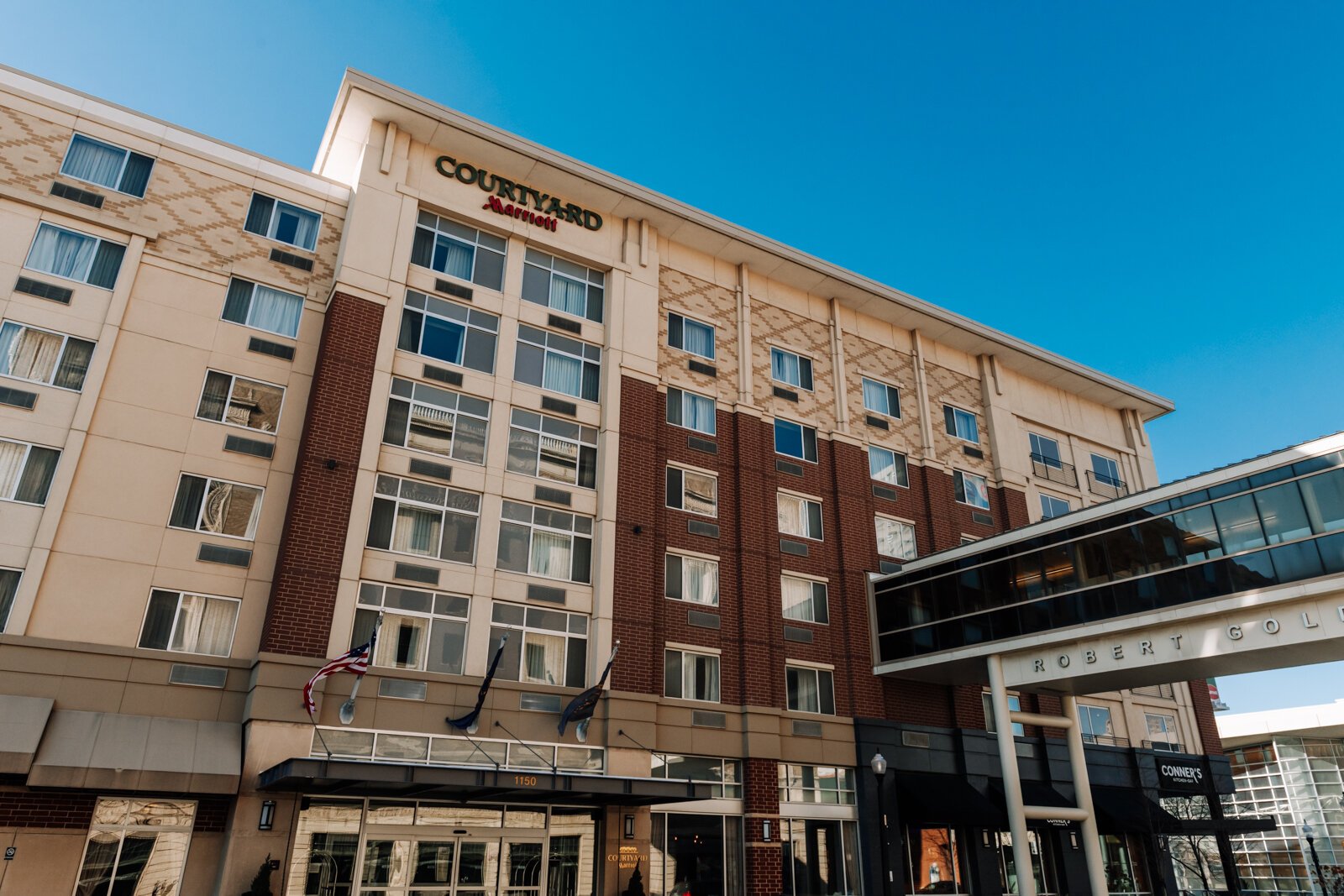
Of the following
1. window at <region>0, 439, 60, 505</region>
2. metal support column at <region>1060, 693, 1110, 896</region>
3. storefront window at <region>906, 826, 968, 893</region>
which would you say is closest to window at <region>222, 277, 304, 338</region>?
window at <region>0, 439, 60, 505</region>

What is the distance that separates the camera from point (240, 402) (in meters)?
23.2

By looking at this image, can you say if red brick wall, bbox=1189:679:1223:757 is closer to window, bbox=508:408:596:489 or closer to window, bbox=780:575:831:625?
window, bbox=780:575:831:625

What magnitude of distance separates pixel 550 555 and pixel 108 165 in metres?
15.0

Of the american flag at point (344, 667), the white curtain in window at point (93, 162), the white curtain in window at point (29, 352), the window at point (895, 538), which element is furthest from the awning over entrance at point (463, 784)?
the white curtain in window at point (93, 162)

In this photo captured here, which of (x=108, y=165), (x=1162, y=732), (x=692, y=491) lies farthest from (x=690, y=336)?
(x=1162, y=732)

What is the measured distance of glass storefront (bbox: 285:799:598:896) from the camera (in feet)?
65.0

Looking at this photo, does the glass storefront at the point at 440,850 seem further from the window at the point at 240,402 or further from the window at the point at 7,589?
the window at the point at 240,402

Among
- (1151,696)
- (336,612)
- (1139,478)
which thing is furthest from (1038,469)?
(336,612)

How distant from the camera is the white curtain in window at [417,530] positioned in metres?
23.4

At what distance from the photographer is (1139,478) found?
4128 centimetres

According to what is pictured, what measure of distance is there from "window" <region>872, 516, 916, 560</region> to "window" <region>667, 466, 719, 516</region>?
255 inches

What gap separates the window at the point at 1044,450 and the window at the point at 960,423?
2.98m

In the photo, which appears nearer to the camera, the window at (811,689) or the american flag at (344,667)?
the american flag at (344,667)

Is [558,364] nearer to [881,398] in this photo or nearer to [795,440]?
[795,440]
